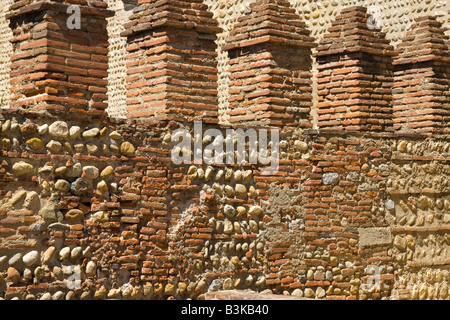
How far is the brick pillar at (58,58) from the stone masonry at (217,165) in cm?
1

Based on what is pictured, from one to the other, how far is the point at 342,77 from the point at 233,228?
2.33m

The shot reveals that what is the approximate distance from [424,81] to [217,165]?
10.9 ft

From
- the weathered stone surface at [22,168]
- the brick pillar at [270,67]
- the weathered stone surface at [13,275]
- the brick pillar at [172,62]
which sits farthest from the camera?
the brick pillar at [270,67]

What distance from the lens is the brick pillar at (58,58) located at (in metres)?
6.32

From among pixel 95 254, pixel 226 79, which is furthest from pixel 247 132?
pixel 226 79

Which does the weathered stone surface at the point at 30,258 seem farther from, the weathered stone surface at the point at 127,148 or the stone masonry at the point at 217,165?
the weathered stone surface at the point at 127,148

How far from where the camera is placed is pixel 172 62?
23.6 ft

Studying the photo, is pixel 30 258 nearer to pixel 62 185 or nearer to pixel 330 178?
pixel 62 185

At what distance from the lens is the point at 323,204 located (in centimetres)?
820

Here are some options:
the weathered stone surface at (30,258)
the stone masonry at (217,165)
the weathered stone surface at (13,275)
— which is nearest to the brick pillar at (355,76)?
the stone masonry at (217,165)

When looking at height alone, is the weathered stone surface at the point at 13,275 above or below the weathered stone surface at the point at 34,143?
below

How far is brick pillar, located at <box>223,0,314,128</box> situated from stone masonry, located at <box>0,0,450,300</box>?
2 centimetres

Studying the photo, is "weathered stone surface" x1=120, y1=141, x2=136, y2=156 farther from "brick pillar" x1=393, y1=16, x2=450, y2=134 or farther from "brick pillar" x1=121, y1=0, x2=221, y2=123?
"brick pillar" x1=393, y1=16, x2=450, y2=134

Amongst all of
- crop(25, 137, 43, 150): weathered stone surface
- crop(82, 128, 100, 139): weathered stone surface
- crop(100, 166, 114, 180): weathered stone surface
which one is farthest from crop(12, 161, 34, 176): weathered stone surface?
crop(100, 166, 114, 180): weathered stone surface
